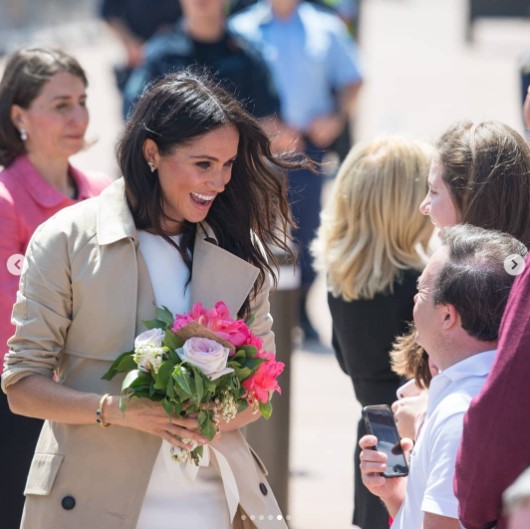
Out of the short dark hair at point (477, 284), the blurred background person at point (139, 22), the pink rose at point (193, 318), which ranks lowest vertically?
the blurred background person at point (139, 22)

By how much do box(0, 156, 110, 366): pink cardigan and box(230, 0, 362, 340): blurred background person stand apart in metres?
4.39

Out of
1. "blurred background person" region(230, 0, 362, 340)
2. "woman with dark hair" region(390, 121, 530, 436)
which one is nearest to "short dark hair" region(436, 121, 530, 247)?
"woman with dark hair" region(390, 121, 530, 436)

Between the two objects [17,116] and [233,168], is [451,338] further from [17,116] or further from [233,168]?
[17,116]

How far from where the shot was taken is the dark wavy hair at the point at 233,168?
3.17m

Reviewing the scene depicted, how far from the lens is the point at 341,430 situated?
282 inches

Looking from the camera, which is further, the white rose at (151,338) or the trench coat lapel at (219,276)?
the trench coat lapel at (219,276)

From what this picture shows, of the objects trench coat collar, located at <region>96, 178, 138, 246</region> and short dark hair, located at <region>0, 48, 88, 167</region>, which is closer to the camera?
trench coat collar, located at <region>96, 178, 138, 246</region>

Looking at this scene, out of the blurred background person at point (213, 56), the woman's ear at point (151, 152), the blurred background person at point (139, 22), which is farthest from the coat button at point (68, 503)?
the blurred background person at point (139, 22)

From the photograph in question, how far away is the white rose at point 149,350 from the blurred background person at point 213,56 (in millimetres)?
4936

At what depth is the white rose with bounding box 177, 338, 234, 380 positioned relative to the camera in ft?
9.36

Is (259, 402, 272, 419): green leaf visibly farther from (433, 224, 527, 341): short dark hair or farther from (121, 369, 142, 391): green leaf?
(433, 224, 527, 341): short dark hair

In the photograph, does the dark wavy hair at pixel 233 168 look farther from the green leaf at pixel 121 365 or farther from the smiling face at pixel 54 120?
the smiling face at pixel 54 120

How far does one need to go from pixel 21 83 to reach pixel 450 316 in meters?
2.27

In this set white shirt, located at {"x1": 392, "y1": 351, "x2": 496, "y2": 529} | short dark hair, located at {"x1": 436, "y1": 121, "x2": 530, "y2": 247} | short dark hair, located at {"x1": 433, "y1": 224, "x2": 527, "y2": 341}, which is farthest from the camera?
short dark hair, located at {"x1": 436, "y1": 121, "x2": 530, "y2": 247}
